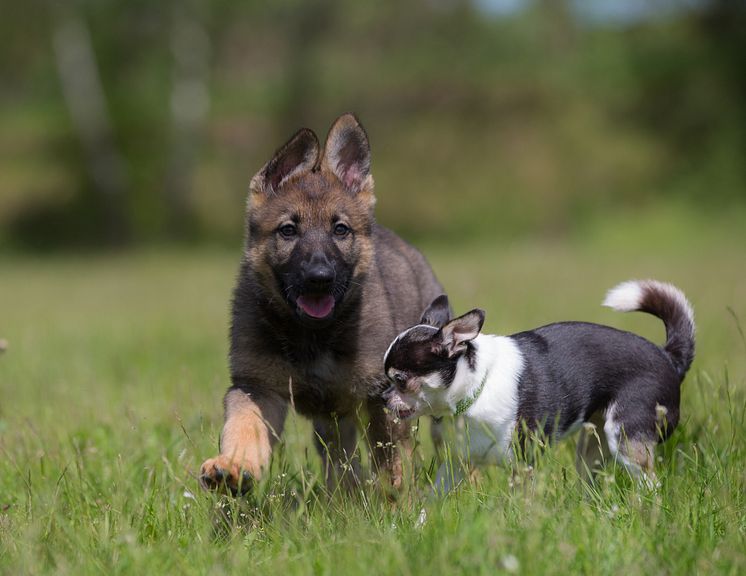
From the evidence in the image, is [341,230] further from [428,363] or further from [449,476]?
[449,476]

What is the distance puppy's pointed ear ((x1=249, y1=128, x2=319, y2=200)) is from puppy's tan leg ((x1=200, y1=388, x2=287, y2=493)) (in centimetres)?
105

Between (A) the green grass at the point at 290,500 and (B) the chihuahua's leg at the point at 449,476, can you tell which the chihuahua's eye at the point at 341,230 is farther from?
(B) the chihuahua's leg at the point at 449,476

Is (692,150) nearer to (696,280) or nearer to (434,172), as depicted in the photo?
(434,172)

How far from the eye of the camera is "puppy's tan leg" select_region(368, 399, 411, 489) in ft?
14.3

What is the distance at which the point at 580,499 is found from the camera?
3520 mm

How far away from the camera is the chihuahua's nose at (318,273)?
410cm

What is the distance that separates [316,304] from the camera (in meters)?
4.25

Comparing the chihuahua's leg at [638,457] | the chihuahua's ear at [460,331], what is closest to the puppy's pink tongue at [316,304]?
the chihuahua's ear at [460,331]

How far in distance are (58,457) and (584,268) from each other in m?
10.4

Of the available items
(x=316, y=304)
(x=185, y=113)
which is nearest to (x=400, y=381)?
(x=316, y=304)

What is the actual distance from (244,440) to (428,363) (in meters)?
0.81

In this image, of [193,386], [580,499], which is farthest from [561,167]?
[580,499]

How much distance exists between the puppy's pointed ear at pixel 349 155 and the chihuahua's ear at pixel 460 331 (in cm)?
116

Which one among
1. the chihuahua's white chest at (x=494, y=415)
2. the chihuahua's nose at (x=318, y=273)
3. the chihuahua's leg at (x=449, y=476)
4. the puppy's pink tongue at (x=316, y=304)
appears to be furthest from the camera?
the puppy's pink tongue at (x=316, y=304)
